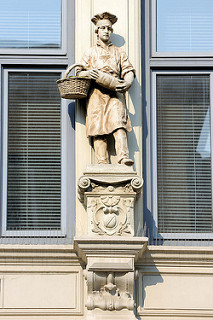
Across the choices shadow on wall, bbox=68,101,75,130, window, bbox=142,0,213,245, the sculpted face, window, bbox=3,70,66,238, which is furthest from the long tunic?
window, bbox=3,70,66,238

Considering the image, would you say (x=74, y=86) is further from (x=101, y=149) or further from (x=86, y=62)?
(x=101, y=149)

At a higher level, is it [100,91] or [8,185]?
[100,91]

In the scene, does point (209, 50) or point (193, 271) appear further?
point (209, 50)

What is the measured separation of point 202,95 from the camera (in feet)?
48.4

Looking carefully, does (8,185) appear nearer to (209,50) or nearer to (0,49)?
(0,49)

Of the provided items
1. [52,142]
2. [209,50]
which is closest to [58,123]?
[52,142]

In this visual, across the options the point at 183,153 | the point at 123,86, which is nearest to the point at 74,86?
the point at 123,86

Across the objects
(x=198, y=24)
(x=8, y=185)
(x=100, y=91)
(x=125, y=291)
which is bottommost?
(x=125, y=291)

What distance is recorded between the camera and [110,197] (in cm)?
1371

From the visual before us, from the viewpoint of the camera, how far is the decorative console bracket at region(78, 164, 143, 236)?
44.7 ft

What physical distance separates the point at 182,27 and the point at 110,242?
10.4 ft

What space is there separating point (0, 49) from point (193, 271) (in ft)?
11.8

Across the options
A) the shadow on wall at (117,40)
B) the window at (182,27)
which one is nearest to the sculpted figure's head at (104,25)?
the shadow on wall at (117,40)

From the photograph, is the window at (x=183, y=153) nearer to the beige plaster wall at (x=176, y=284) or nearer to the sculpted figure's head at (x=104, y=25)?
the beige plaster wall at (x=176, y=284)
